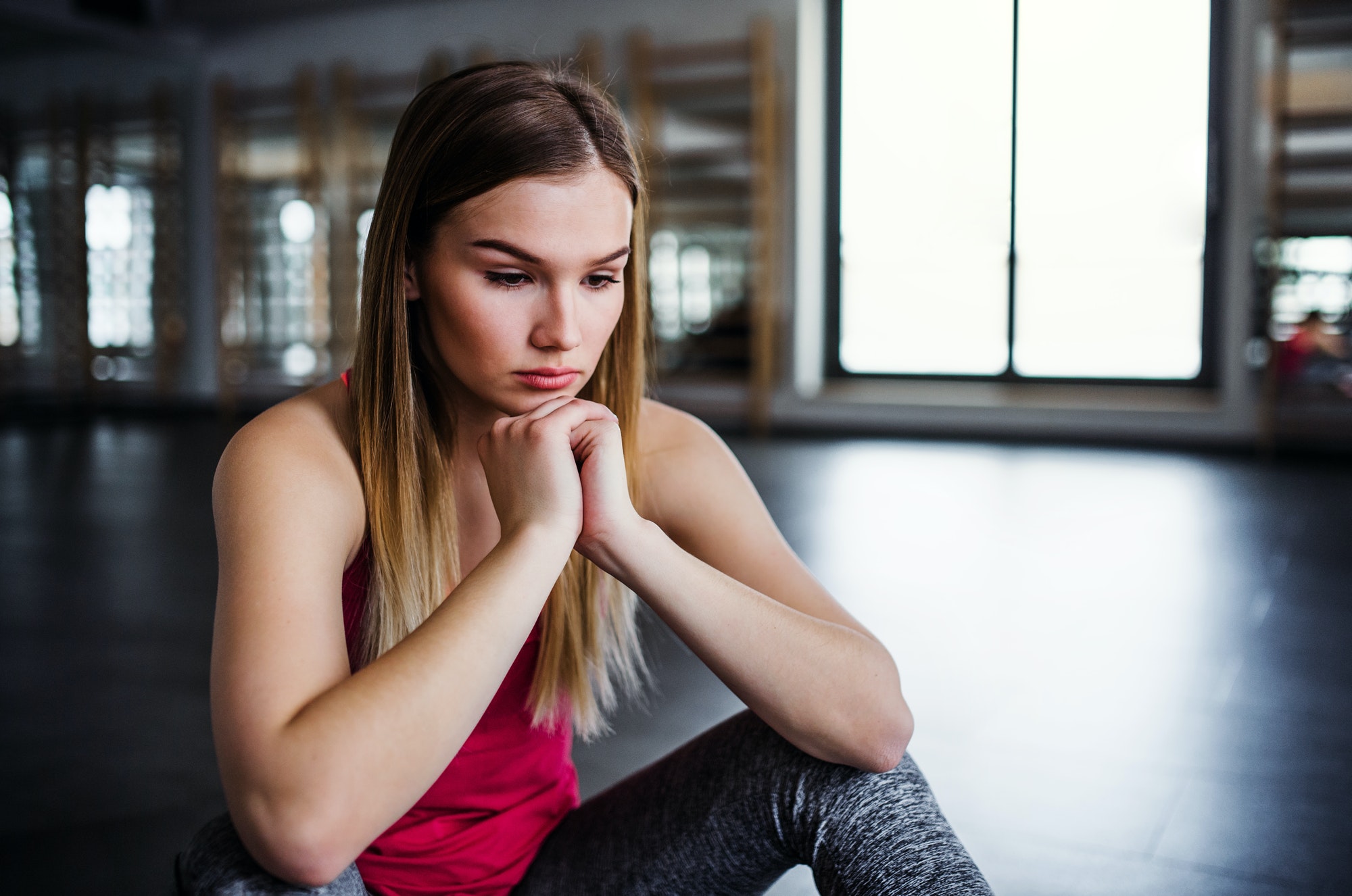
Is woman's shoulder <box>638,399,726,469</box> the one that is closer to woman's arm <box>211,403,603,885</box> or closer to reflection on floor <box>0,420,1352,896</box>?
woman's arm <box>211,403,603,885</box>

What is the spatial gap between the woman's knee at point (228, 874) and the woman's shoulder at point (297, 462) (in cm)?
22

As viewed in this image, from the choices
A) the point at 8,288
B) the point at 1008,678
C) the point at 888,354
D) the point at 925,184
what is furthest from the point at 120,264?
the point at 1008,678

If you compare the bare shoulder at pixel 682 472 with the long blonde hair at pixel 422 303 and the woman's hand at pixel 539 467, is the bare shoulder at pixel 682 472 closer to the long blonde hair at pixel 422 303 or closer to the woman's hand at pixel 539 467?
the long blonde hair at pixel 422 303

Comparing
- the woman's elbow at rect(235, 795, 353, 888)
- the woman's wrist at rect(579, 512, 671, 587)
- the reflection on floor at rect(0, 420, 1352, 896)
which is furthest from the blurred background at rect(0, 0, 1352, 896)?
the woman's elbow at rect(235, 795, 353, 888)

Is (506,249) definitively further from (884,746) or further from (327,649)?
(884,746)

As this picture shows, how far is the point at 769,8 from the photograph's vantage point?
6.22 meters

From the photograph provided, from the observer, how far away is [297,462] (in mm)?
793

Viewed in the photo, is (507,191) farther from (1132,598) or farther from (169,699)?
(1132,598)

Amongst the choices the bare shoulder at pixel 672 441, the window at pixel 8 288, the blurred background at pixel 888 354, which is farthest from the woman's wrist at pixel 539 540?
the window at pixel 8 288

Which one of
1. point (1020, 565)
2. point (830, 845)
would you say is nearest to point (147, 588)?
point (1020, 565)

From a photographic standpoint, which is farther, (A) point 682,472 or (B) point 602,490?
(A) point 682,472

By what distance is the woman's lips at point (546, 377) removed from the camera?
0.86 m

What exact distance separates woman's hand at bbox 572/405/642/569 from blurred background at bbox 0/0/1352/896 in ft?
1.44

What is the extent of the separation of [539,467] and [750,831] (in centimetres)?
32
